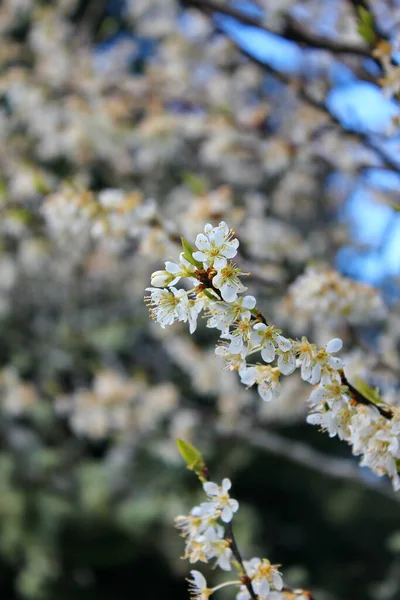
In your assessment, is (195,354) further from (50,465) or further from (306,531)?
(306,531)

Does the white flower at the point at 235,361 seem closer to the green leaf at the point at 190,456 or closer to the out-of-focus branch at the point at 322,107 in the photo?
the green leaf at the point at 190,456

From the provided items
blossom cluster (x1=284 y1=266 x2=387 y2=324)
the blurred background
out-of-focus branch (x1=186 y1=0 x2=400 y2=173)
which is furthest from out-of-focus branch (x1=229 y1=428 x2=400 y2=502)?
out-of-focus branch (x1=186 y1=0 x2=400 y2=173)

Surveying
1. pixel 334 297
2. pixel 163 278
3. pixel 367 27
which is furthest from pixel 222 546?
pixel 367 27

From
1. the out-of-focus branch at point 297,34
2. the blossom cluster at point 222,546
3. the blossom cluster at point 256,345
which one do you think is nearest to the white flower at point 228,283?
the blossom cluster at point 256,345

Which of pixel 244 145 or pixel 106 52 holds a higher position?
pixel 106 52

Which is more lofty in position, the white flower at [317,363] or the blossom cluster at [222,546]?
the white flower at [317,363]

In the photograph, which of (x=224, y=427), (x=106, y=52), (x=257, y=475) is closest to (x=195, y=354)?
(x=224, y=427)
